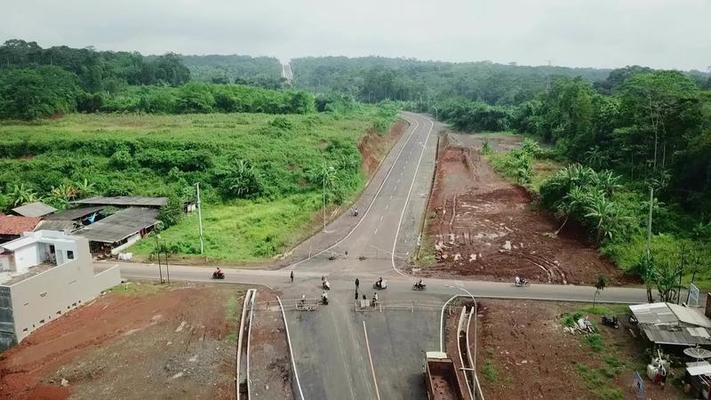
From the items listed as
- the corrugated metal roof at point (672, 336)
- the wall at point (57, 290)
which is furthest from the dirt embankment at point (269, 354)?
the corrugated metal roof at point (672, 336)

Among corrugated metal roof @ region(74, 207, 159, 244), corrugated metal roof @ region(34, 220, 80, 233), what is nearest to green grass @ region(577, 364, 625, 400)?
corrugated metal roof @ region(74, 207, 159, 244)

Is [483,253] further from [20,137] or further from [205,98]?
[205,98]

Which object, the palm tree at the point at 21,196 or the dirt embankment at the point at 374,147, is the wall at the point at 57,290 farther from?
the dirt embankment at the point at 374,147

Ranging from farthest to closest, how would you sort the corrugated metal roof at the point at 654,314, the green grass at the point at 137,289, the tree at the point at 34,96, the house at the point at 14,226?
the tree at the point at 34,96 < the house at the point at 14,226 < the green grass at the point at 137,289 < the corrugated metal roof at the point at 654,314

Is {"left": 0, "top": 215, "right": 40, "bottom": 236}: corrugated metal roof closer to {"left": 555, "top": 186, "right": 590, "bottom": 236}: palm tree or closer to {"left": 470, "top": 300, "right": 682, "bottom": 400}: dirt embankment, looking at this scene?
{"left": 470, "top": 300, "right": 682, "bottom": 400}: dirt embankment

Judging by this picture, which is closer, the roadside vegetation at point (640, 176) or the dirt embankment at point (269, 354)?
the dirt embankment at point (269, 354)

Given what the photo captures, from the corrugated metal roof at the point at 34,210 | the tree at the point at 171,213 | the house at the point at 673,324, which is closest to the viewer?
the house at the point at 673,324

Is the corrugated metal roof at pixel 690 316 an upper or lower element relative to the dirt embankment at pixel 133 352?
upper

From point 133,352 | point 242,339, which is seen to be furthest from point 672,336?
point 133,352
